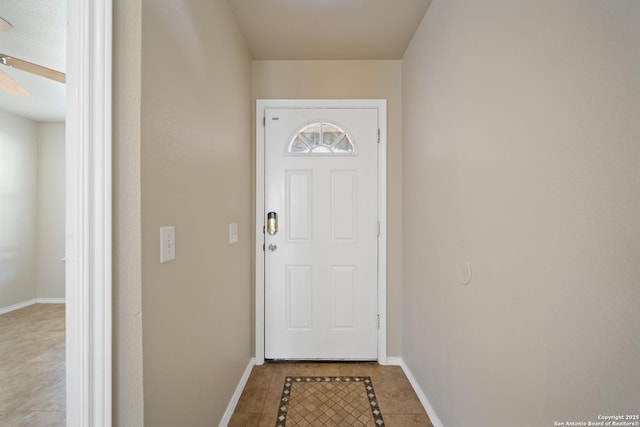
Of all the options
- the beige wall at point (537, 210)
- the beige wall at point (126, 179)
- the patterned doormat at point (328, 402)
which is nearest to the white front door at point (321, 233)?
the patterned doormat at point (328, 402)

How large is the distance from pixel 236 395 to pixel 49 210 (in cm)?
350

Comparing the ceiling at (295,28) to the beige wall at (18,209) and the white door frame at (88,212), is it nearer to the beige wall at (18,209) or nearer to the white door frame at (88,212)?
the white door frame at (88,212)

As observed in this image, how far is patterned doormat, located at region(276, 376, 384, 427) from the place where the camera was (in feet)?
4.88

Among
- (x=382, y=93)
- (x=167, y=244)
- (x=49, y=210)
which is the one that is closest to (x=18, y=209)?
(x=49, y=210)

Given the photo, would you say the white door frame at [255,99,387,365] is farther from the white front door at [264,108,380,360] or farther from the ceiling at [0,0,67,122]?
the ceiling at [0,0,67,122]

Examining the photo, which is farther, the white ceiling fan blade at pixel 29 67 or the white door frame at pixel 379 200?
the white door frame at pixel 379 200

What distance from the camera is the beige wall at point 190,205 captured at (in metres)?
0.83

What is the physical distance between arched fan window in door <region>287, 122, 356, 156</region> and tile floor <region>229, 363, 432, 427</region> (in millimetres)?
1705

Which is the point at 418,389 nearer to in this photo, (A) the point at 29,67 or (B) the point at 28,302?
(A) the point at 29,67

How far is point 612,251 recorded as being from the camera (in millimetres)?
577

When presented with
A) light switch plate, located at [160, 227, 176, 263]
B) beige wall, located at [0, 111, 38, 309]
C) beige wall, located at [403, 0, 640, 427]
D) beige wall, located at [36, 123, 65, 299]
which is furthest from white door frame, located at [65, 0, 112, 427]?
beige wall, located at [36, 123, 65, 299]

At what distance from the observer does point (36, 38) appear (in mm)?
1708

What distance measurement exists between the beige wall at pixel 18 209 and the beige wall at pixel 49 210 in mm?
47

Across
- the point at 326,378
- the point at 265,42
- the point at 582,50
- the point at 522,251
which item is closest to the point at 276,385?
the point at 326,378
